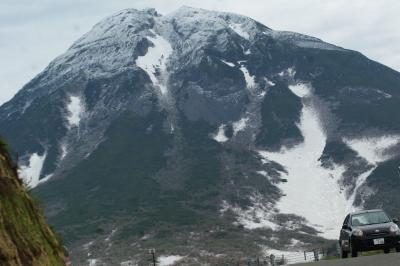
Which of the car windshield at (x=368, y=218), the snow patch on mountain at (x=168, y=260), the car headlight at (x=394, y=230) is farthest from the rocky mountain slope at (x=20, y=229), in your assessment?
the snow patch on mountain at (x=168, y=260)

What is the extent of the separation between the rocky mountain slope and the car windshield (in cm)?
1188

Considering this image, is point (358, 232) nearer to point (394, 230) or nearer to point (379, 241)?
point (379, 241)

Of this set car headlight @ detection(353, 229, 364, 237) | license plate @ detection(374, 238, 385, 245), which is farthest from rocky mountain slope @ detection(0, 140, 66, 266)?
license plate @ detection(374, 238, 385, 245)

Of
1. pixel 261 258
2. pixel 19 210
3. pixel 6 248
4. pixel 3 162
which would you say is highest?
pixel 261 258

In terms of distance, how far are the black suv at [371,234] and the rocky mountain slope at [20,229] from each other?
11134 millimetres

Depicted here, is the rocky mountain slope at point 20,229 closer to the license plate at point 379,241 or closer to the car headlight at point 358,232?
the car headlight at point 358,232

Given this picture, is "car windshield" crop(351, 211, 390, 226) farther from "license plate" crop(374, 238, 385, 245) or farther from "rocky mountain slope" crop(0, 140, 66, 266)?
"rocky mountain slope" crop(0, 140, 66, 266)

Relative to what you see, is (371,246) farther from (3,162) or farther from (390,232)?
(3,162)

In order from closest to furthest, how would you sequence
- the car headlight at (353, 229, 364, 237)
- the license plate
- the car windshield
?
the license plate, the car headlight at (353, 229, 364, 237), the car windshield

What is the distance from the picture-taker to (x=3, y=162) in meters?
16.7

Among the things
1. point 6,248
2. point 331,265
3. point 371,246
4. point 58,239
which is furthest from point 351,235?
point 6,248

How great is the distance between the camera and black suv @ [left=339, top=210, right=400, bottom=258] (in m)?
25.6

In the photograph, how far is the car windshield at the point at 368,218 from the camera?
87.5 feet

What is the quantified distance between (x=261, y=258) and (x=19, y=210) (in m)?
175
